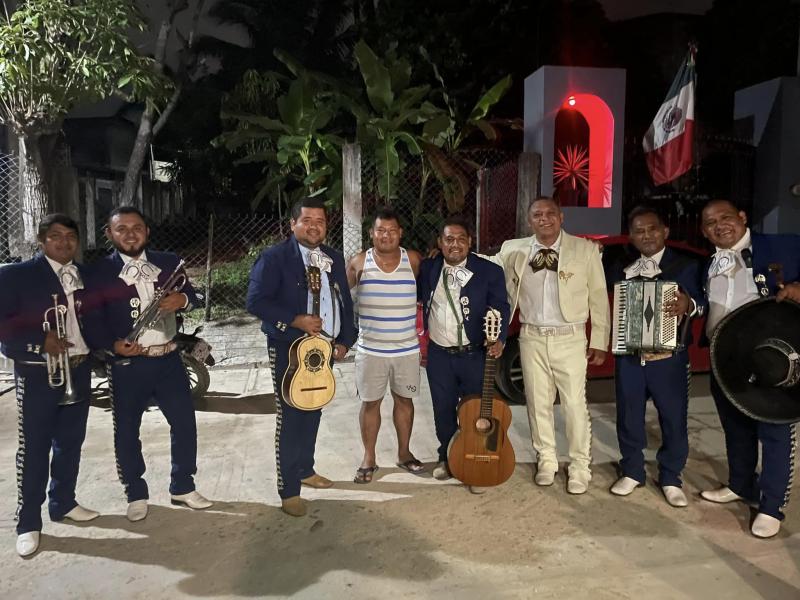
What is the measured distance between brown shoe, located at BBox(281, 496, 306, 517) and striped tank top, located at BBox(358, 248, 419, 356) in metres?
0.99

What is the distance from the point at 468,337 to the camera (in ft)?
13.3

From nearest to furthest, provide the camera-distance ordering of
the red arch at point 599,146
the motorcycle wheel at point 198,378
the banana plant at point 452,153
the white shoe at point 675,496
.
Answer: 1. the white shoe at point 675,496
2. the motorcycle wheel at point 198,378
3. the banana plant at point 452,153
4. the red arch at point 599,146

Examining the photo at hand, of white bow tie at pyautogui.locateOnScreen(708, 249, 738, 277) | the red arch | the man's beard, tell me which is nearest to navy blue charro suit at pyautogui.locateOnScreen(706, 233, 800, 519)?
white bow tie at pyautogui.locateOnScreen(708, 249, 738, 277)

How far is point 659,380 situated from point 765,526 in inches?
37.1

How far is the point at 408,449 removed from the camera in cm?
449

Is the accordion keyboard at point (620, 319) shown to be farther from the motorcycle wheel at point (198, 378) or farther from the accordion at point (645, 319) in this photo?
the motorcycle wheel at point (198, 378)

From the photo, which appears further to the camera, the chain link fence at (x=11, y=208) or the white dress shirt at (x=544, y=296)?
the chain link fence at (x=11, y=208)

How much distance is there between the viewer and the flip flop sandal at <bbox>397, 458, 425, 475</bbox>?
4359mm

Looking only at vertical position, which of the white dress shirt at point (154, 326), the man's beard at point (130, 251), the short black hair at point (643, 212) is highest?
the short black hair at point (643, 212)

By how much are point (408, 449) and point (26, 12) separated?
521 centimetres

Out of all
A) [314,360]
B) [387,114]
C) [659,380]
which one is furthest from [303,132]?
[659,380]

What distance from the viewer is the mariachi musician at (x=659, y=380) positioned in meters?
A: 3.89

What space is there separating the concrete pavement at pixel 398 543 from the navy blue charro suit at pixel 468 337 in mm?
557

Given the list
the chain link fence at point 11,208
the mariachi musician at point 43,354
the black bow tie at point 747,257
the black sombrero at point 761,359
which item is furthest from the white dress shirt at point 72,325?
the chain link fence at point 11,208
